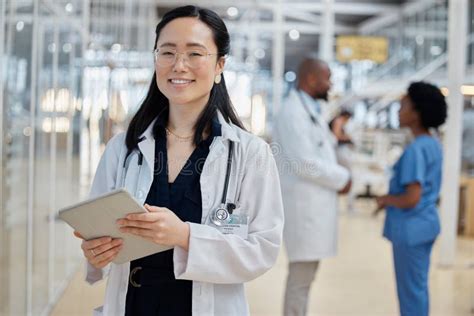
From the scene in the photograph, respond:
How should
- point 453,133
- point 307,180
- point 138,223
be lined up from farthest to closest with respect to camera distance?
point 453,133 → point 307,180 → point 138,223

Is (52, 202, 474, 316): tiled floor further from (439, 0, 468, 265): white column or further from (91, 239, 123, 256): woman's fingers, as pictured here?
(91, 239, 123, 256): woman's fingers

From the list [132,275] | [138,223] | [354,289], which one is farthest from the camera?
[354,289]

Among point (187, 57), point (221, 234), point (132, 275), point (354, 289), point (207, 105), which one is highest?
point (187, 57)

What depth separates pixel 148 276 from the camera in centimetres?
175

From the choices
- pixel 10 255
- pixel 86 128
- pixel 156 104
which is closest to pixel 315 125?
pixel 10 255

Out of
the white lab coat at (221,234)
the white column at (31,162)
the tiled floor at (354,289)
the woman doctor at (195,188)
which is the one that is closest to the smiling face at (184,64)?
the woman doctor at (195,188)

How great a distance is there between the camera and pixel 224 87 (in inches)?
75.6

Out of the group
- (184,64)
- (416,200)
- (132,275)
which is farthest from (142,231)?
(416,200)

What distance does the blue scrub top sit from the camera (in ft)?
11.9

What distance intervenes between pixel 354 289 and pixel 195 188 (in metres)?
4.70

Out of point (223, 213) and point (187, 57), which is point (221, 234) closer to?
point (223, 213)

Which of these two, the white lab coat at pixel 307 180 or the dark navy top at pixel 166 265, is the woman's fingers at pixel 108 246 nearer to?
the dark navy top at pixel 166 265

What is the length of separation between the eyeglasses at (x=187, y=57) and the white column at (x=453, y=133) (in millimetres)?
6198

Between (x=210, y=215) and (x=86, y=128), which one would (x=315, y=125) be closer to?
(x=210, y=215)
